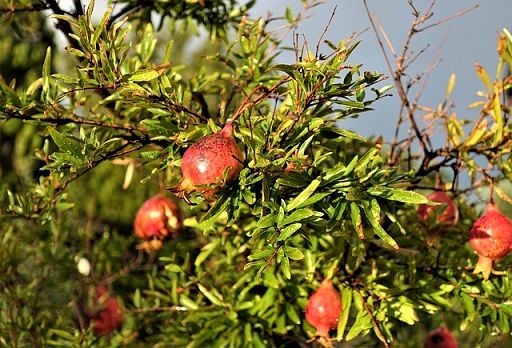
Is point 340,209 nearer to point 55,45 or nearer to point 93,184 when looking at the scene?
point 93,184

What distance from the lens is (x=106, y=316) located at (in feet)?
4.95

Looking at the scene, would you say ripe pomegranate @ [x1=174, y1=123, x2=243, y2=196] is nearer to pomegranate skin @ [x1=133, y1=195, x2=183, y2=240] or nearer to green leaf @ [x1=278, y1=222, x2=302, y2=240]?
green leaf @ [x1=278, y1=222, x2=302, y2=240]

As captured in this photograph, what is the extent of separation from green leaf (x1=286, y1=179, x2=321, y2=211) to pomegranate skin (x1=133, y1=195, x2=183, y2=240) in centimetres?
54

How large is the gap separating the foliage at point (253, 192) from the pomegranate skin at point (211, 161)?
0.06 ft

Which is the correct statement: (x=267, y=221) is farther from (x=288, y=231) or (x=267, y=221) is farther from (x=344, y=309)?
(x=344, y=309)

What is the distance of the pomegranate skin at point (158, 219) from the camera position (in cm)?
123

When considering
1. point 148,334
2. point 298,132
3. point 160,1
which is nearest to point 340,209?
point 298,132

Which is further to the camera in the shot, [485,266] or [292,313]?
[292,313]

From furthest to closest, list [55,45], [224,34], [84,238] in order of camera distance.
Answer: [55,45] < [84,238] < [224,34]

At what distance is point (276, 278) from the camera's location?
1.13 metres

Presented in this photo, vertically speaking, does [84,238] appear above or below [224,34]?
below

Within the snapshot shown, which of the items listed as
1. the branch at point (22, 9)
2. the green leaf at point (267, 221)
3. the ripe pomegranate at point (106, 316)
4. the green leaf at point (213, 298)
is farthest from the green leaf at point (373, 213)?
the ripe pomegranate at point (106, 316)

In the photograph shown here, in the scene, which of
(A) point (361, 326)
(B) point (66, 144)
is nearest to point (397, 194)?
(A) point (361, 326)

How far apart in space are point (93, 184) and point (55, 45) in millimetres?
1965
